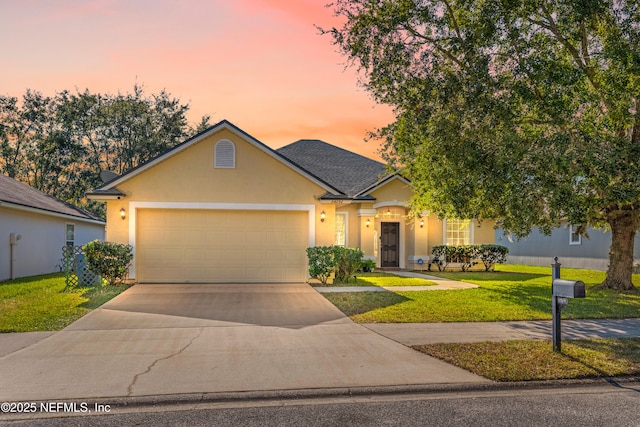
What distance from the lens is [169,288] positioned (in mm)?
14016

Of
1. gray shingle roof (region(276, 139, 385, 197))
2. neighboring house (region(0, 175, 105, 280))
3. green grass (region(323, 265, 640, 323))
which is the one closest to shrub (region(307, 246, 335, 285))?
green grass (region(323, 265, 640, 323))

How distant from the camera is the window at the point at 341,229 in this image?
21331 mm

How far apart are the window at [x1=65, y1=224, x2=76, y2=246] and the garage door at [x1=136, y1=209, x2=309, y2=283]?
35.8 ft

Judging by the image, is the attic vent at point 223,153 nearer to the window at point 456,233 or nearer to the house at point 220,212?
the house at point 220,212

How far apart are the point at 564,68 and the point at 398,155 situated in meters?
5.33

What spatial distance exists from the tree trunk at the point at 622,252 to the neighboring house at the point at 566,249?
20.6 feet

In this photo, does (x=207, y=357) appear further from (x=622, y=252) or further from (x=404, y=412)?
(x=622, y=252)

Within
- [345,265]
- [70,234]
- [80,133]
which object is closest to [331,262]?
[345,265]

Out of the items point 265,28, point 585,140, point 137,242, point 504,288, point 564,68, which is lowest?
point 504,288

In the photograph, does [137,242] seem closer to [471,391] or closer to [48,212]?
[48,212]

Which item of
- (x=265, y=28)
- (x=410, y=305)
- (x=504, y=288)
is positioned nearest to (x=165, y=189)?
(x=265, y=28)

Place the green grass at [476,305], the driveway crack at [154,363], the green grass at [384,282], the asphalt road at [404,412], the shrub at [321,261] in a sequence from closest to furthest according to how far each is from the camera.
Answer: the asphalt road at [404,412] → the driveway crack at [154,363] → the green grass at [476,305] → the shrub at [321,261] → the green grass at [384,282]

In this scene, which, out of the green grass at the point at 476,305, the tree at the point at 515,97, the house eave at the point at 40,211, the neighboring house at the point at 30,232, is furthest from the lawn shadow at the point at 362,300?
the neighboring house at the point at 30,232

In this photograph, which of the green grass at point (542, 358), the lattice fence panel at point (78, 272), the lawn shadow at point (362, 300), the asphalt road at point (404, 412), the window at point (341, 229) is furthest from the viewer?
the window at point (341, 229)
